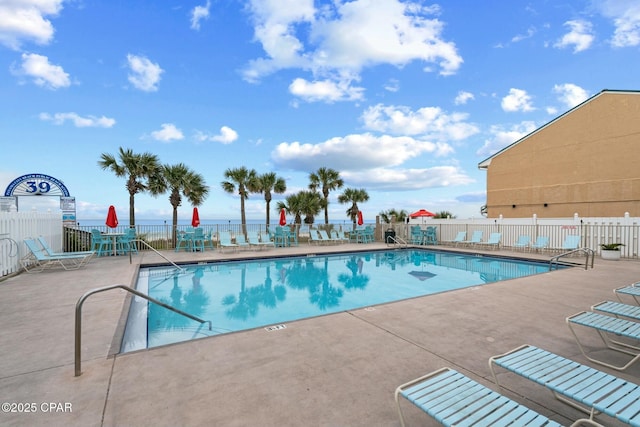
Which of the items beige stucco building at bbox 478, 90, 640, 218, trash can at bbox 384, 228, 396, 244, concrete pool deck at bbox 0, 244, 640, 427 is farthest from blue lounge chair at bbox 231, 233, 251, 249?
beige stucco building at bbox 478, 90, 640, 218

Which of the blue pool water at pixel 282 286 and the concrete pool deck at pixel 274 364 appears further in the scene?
the blue pool water at pixel 282 286

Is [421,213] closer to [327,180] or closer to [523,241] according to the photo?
[523,241]

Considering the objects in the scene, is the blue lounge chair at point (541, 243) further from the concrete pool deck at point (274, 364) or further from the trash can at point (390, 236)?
the concrete pool deck at point (274, 364)

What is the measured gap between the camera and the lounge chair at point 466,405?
1576mm

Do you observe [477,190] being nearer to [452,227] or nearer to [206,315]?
[452,227]

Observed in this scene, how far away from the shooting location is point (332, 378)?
2.58 m

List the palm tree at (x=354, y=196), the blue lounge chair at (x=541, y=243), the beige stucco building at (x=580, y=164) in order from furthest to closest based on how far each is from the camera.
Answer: the palm tree at (x=354, y=196) < the beige stucco building at (x=580, y=164) < the blue lounge chair at (x=541, y=243)

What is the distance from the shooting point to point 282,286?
312 inches

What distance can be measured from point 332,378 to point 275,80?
16377mm

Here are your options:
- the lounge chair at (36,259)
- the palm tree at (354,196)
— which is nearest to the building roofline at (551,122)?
the palm tree at (354,196)
